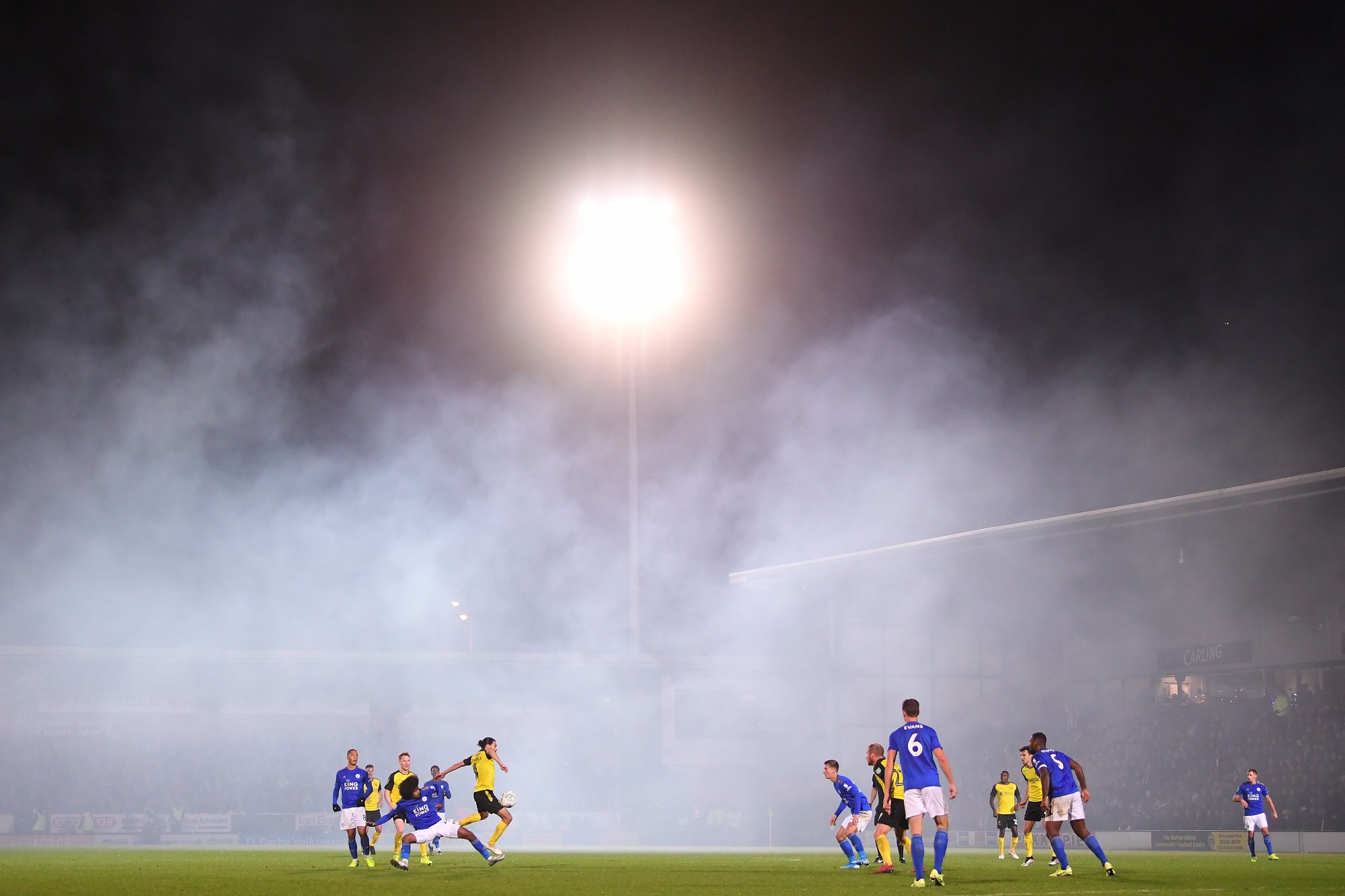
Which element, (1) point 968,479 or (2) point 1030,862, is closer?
(2) point 1030,862

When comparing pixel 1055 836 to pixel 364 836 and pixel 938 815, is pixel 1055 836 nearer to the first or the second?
pixel 938 815

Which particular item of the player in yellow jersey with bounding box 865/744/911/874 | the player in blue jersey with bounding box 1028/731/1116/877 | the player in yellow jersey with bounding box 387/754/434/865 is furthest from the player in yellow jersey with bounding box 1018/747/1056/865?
the player in yellow jersey with bounding box 387/754/434/865

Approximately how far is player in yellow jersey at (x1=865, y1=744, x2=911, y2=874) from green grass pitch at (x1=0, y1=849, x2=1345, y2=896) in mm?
469

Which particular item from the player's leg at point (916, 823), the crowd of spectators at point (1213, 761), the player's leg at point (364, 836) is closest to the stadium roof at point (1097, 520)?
the crowd of spectators at point (1213, 761)

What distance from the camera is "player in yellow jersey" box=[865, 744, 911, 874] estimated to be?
591 inches

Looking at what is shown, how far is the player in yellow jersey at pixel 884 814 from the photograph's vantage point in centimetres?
1502

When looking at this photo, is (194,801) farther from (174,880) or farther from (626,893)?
(626,893)

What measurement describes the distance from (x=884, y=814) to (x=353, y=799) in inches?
348

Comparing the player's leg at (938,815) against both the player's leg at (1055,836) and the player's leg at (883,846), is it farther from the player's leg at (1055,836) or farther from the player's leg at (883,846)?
the player's leg at (883,846)

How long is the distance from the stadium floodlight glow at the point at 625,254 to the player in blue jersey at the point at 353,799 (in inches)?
536

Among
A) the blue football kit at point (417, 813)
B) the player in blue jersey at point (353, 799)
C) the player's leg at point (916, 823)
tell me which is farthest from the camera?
the player in blue jersey at point (353, 799)

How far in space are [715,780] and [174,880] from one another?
2795cm

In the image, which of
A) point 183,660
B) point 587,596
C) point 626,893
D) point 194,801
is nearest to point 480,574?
point 587,596

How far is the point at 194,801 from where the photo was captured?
38219 millimetres
